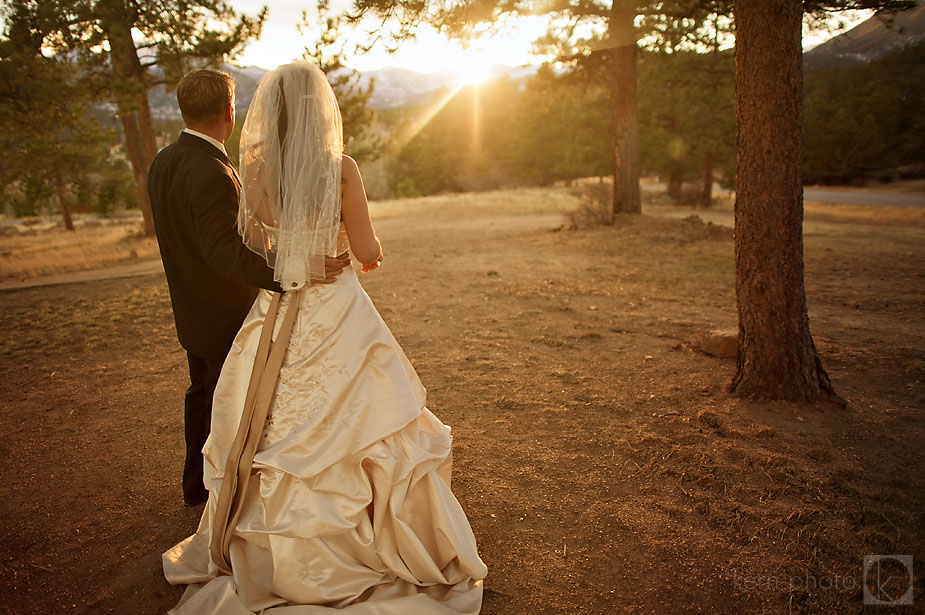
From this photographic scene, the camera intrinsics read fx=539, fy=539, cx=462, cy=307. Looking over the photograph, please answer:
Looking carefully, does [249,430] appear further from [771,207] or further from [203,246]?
[771,207]

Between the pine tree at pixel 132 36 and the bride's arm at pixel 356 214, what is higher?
the pine tree at pixel 132 36

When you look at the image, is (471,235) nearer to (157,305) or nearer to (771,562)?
(157,305)

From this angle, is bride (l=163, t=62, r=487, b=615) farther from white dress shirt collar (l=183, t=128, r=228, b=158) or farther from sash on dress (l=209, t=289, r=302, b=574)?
white dress shirt collar (l=183, t=128, r=228, b=158)

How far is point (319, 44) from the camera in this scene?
14.8 m

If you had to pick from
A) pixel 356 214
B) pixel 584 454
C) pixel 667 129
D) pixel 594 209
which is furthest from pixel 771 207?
pixel 667 129

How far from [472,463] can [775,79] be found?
3.20 meters

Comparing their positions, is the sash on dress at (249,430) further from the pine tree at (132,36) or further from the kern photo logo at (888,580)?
the pine tree at (132,36)

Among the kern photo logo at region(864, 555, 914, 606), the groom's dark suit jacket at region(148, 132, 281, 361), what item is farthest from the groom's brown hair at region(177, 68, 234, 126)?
the kern photo logo at region(864, 555, 914, 606)

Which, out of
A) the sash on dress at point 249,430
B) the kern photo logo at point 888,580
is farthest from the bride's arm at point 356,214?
the kern photo logo at point 888,580

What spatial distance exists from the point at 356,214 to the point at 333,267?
261 mm

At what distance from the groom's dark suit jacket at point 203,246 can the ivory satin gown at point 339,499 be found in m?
0.27

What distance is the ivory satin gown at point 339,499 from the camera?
2.25 meters

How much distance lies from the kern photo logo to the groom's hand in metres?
2.63

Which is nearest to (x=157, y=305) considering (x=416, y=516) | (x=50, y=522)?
(x=50, y=522)
